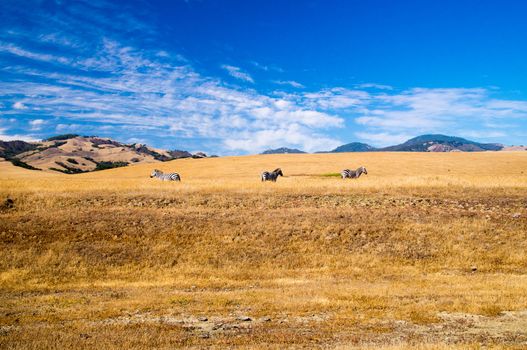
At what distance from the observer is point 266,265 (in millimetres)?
23328

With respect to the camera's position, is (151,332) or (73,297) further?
(73,297)

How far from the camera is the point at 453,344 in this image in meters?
10.3

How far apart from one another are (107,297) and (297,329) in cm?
848

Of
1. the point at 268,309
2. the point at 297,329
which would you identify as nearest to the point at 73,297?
the point at 268,309

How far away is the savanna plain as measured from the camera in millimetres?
12078

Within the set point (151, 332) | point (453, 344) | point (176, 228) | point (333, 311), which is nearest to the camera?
point (453, 344)

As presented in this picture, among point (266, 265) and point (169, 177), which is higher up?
point (169, 177)

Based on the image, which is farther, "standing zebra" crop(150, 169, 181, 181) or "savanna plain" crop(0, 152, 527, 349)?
"standing zebra" crop(150, 169, 181, 181)

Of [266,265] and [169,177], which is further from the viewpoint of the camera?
[169,177]

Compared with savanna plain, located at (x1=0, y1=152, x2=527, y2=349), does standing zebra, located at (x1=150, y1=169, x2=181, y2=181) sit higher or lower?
higher

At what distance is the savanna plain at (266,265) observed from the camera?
12078 millimetres

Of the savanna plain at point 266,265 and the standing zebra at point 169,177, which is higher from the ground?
the standing zebra at point 169,177

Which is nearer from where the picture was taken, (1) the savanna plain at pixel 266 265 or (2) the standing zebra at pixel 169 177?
(1) the savanna plain at pixel 266 265

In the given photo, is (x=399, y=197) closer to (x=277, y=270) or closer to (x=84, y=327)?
(x=277, y=270)
